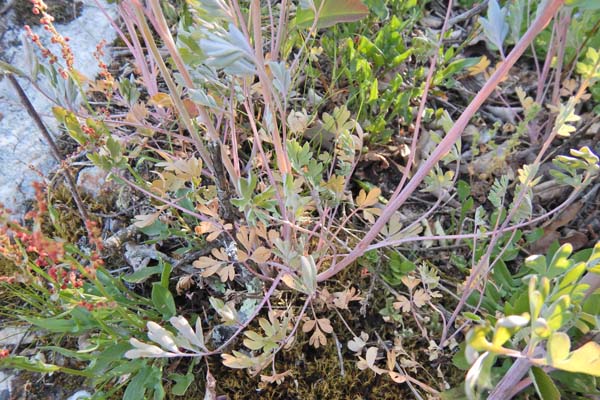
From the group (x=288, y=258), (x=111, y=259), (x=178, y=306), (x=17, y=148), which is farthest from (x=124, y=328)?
(x=17, y=148)

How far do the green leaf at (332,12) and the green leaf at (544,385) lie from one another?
30.3 inches

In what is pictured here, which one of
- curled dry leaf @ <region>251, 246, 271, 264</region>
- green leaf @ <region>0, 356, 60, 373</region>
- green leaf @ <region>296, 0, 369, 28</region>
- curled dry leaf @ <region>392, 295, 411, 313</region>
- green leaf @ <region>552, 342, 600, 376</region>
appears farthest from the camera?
curled dry leaf @ <region>392, 295, 411, 313</region>

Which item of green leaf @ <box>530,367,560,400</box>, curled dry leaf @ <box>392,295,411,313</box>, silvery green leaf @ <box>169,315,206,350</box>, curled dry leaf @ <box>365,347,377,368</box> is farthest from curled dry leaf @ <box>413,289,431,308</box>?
silvery green leaf @ <box>169,315,206,350</box>

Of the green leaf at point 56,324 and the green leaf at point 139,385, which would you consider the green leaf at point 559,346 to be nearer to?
the green leaf at point 139,385

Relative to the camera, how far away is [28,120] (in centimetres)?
174

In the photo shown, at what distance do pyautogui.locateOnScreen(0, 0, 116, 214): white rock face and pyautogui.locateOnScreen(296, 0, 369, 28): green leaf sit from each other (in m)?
0.90

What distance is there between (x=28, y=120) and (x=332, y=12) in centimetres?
134

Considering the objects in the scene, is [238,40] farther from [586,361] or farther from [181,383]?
[181,383]

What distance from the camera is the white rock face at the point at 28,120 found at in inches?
62.9

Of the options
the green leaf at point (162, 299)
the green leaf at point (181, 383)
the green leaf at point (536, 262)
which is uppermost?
the green leaf at point (536, 262)

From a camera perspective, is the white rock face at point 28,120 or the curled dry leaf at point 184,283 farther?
the white rock face at point 28,120

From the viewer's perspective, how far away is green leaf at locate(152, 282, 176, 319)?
1.20 meters

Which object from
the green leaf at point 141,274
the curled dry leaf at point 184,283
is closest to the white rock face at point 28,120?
the green leaf at point 141,274

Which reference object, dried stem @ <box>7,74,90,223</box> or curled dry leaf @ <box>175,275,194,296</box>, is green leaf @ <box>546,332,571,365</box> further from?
dried stem @ <box>7,74,90,223</box>
